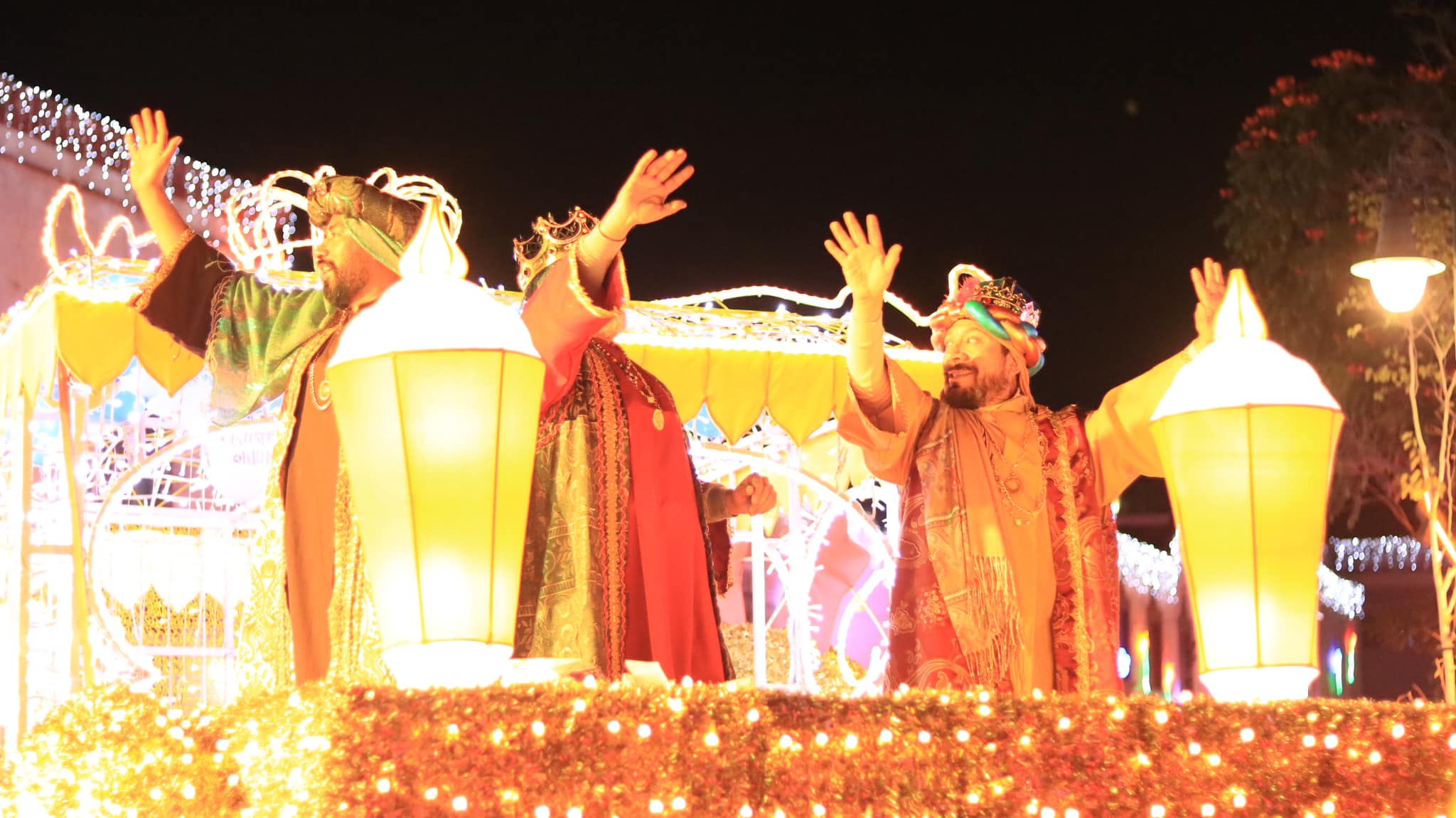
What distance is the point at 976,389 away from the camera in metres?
4.57

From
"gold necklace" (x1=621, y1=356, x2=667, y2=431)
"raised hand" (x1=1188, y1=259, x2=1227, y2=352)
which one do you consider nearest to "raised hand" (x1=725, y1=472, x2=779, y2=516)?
"gold necklace" (x1=621, y1=356, x2=667, y2=431)

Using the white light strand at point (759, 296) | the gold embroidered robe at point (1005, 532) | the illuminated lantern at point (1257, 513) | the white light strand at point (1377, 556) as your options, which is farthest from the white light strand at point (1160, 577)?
the illuminated lantern at point (1257, 513)

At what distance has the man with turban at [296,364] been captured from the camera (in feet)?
11.8

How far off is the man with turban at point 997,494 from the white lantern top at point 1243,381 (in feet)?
3.27

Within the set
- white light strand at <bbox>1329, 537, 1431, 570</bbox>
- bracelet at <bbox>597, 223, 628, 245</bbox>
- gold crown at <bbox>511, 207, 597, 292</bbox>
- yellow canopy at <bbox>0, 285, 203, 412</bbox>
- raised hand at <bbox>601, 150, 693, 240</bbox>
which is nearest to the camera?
raised hand at <bbox>601, 150, 693, 240</bbox>

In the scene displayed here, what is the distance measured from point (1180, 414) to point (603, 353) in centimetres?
142

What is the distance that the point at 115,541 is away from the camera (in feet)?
Answer: 28.5

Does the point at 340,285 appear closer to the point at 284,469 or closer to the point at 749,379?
the point at 284,469

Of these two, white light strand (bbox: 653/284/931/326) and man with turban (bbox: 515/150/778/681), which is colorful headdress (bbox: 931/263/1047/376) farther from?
white light strand (bbox: 653/284/931/326)

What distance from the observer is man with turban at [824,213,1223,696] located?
4.23 metres

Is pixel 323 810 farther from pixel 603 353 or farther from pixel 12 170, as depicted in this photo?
pixel 12 170

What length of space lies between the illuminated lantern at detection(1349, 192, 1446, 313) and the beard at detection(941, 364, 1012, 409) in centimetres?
321

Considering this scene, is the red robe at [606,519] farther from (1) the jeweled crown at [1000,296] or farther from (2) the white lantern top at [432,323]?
(1) the jeweled crown at [1000,296]

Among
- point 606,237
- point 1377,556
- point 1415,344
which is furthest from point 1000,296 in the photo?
point 1377,556
